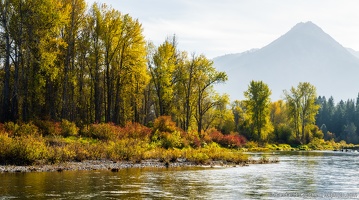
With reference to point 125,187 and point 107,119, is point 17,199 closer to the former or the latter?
point 125,187

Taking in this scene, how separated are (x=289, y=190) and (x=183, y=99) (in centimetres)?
5276

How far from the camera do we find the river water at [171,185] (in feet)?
68.9

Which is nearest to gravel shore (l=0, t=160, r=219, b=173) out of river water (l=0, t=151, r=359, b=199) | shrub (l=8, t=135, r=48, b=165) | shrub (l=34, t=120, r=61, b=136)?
shrub (l=8, t=135, r=48, b=165)

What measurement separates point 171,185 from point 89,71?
40.3 m

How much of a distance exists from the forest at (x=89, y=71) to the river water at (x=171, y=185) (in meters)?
19.5

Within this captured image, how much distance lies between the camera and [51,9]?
46.0 metres

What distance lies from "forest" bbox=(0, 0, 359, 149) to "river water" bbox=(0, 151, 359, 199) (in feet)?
64.1

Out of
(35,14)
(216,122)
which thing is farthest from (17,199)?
(216,122)

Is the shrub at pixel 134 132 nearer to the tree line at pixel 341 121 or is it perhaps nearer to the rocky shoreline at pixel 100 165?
the rocky shoreline at pixel 100 165

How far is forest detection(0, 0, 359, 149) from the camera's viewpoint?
45.6 m

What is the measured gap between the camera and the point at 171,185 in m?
24.7

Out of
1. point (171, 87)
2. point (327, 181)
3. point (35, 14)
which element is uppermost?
point (35, 14)

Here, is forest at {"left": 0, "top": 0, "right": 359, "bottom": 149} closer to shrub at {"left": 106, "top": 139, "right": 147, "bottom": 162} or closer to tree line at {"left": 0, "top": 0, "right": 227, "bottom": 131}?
tree line at {"left": 0, "top": 0, "right": 227, "bottom": 131}

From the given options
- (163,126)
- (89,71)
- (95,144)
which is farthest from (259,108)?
(95,144)
